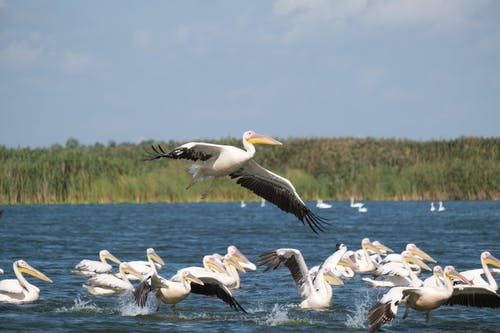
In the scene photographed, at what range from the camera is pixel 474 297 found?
986 centimetres

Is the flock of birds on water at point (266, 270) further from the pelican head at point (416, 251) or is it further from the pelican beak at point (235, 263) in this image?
the pelican head at point (416, 251)

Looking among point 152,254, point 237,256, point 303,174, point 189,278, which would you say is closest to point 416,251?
point 237,256

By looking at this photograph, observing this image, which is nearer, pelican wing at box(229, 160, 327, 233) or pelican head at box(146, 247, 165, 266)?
pelican wing at box(229, 160, 327, 233)

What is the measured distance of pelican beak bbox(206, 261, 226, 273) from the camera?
512 inches

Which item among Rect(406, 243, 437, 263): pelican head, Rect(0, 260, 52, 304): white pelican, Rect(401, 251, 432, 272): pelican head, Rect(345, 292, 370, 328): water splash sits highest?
Rect(406, 243, 437, 263): pelican head

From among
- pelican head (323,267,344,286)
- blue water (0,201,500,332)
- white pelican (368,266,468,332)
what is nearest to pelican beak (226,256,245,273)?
blue water (0,201,500,332)

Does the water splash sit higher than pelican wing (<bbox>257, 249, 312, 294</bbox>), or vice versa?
pelican wing (<bbox>257, 249, 312, 294</bbox>)

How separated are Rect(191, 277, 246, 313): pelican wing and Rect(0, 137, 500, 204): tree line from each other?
652 inches

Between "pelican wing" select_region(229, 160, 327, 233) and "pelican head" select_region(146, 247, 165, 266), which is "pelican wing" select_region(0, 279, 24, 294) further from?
"pelican wing" select_region(229, 160, 327, 233)

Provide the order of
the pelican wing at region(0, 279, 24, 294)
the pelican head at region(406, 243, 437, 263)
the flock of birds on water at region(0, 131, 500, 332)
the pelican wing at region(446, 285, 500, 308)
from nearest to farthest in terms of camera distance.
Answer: the flock of birds on water at region(0, 131, 500, 332), the pelican wing at region(446, 285, 500, 308), the pelican wing at region(0, 279, 24, 294), the pelican head at region(406, 243, 437, 263)

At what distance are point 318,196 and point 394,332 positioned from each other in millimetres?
21376

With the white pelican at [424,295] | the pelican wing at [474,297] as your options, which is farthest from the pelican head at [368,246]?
the pelican wing at [474,297]

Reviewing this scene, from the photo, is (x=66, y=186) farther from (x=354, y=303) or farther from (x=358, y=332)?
(x=358, y=332)

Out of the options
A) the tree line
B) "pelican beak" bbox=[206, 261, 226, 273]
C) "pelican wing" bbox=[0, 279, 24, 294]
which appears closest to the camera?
"pelican wing" bbox=[0, 279, 24, 294]
